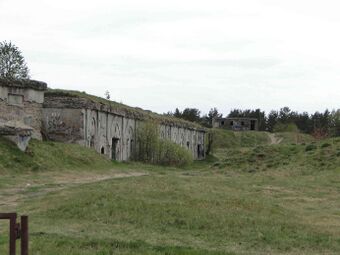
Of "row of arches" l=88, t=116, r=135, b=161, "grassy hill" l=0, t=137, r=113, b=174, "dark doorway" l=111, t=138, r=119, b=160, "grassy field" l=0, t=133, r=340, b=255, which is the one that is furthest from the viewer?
"dark doorway" l=111, t=138, r=119, b=160

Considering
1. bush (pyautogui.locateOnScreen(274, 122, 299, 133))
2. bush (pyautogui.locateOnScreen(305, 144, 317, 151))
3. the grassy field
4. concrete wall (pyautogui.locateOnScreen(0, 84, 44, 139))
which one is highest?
bush (pyautogui.locateOnScreen(274, 122, 299, 133))

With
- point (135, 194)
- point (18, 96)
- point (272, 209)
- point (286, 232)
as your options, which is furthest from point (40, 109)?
point (286, 232)

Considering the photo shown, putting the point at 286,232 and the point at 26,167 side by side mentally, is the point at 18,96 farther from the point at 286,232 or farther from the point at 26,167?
the point at 286,232

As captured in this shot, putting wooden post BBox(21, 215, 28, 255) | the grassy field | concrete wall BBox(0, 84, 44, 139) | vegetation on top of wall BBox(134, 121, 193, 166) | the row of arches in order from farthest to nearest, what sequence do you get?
1. vegetation on top of wall BBox(134, 121, 193, 166)
2. the row of arches
3. concrete wall BBox(0, 84, 44, 139)
4. the grassy field
5. wooden post BBox(21, 215, 28, 255)

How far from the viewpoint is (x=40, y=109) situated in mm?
26609

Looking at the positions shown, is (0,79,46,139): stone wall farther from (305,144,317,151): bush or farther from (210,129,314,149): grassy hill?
(210,129,314,149): grassy hill

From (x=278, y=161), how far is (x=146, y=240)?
1662 cm

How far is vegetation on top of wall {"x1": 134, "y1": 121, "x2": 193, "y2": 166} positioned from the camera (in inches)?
1369

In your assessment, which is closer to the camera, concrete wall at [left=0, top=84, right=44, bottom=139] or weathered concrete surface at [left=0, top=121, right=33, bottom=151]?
weathered concrete surface at [left=0, top=121, right=33, bottom=151]

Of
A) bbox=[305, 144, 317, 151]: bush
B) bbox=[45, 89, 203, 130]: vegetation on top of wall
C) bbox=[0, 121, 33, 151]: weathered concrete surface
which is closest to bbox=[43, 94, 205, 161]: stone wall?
bbox=[45, 89, 203, 130]: vegetation on top of wall

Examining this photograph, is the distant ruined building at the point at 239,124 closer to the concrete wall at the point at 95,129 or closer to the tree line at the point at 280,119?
the tree line at the point at 280,119

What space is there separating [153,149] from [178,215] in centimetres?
2471

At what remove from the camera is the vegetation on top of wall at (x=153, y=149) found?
114 ft

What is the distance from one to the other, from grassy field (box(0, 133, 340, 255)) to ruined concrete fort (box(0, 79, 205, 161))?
202 inches
